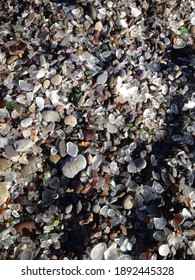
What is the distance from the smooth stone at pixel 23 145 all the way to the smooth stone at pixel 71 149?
0.61ft

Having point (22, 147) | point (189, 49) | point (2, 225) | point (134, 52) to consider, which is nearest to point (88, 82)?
point (134, 52)

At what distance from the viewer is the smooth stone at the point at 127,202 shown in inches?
84.7

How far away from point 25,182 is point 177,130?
0.87m

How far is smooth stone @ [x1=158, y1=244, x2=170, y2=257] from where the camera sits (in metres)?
2.04

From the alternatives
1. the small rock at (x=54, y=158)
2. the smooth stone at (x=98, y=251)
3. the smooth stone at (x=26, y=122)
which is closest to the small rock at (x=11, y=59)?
the smooth stone at (x=26, y=122)

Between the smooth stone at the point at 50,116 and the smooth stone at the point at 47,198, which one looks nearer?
the smooth stone at the point at 47,198

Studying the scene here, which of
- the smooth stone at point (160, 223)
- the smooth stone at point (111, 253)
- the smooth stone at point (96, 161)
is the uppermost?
the smooth stone at point (96, 161)

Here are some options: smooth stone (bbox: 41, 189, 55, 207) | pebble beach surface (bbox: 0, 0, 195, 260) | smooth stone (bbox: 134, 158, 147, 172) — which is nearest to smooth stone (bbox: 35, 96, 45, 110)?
pebble beach surface (bbox: 0, 0, 195, 260)

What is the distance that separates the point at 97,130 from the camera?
2352 mm

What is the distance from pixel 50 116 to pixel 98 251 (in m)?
0.75

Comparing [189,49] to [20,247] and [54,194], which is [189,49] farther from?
[20,247]

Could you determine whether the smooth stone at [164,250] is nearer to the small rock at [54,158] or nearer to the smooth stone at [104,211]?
the smooth stone at [104,211]

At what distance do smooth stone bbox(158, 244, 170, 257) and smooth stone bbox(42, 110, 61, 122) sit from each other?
2.75 feet

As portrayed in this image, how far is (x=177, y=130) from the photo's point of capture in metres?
2.43
